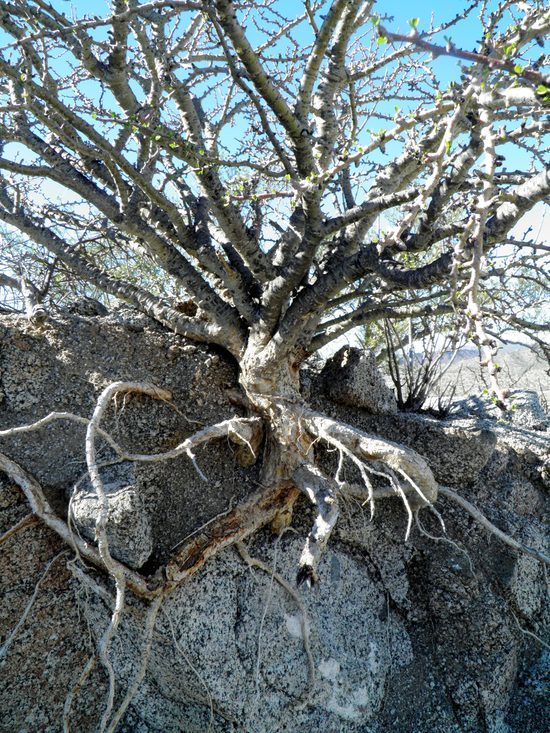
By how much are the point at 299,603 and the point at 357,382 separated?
122 centimetres

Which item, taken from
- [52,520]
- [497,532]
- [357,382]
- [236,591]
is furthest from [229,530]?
[497,532]

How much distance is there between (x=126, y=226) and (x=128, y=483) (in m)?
1.21

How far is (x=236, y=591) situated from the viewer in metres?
2.68

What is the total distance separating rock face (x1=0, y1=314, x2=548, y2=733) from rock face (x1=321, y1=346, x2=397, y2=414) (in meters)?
0.06

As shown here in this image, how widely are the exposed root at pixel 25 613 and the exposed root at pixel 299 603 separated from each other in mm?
849

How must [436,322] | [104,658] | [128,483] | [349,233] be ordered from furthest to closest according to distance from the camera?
[436,322] < [349,233] < [128,483] < [104,658]

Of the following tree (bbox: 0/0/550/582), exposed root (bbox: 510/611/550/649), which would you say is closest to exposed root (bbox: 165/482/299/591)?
tree (bbox: 0/0/550/582)

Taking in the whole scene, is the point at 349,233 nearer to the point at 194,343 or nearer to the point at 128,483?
the point at 194,343

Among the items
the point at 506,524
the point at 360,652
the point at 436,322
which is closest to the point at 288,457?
the point at 360,652

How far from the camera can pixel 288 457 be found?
2.75 metres

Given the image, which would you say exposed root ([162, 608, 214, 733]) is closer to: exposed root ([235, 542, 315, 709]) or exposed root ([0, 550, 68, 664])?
exposed root ([235, 542, 315, 709])

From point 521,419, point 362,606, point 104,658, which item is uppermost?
point 521,419

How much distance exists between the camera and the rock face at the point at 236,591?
2486 mm

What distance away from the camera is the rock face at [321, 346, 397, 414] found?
10.3 ft
